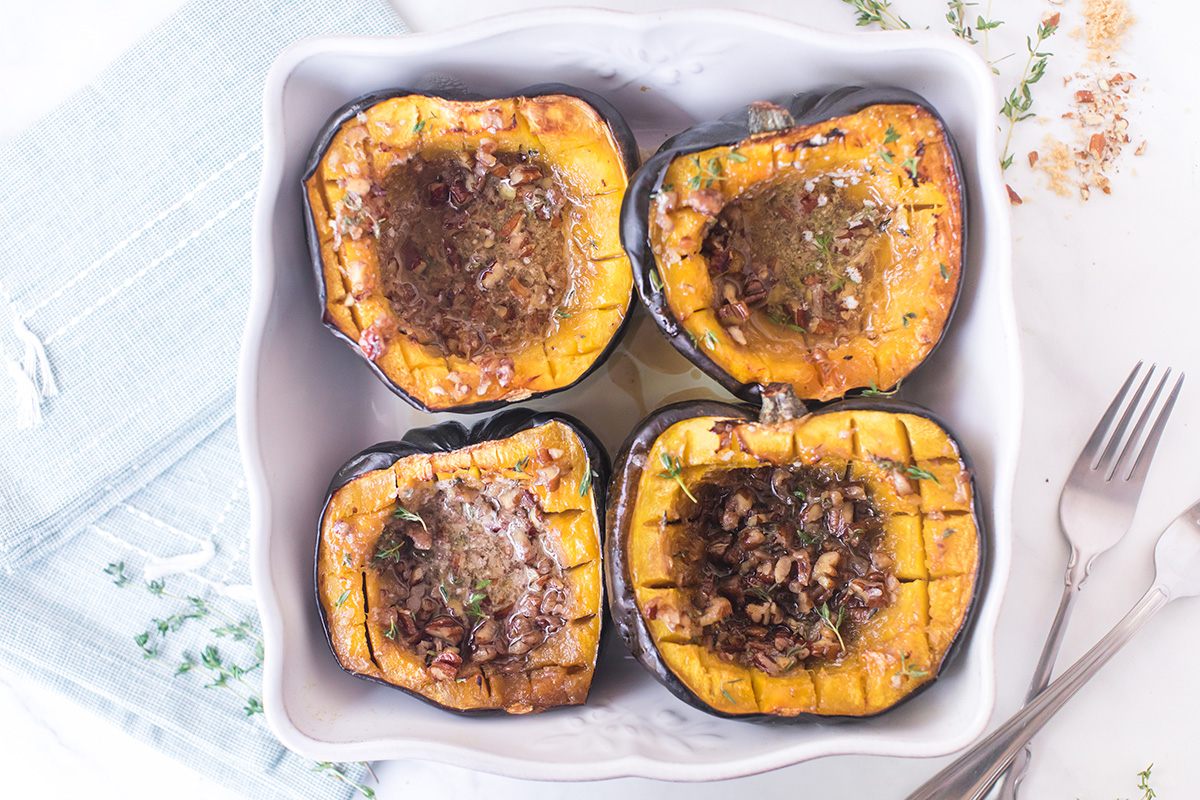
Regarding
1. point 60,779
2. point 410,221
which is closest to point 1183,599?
point 410,221

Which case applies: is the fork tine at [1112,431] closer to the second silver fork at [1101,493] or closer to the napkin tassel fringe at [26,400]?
the second silver fork at [1101,493]

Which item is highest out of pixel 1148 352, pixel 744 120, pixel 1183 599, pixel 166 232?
pixel 744 120

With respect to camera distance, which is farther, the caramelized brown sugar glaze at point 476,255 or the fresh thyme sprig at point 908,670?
the caramelized brown sugar glaze at point 476,255

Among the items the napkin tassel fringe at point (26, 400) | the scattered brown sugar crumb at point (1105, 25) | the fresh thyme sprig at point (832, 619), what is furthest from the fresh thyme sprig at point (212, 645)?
the scattered brown sugar crumb at point (1105, 25)

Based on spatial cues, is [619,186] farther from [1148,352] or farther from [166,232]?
[1148,352]

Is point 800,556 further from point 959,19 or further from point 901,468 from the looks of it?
point 959,19
